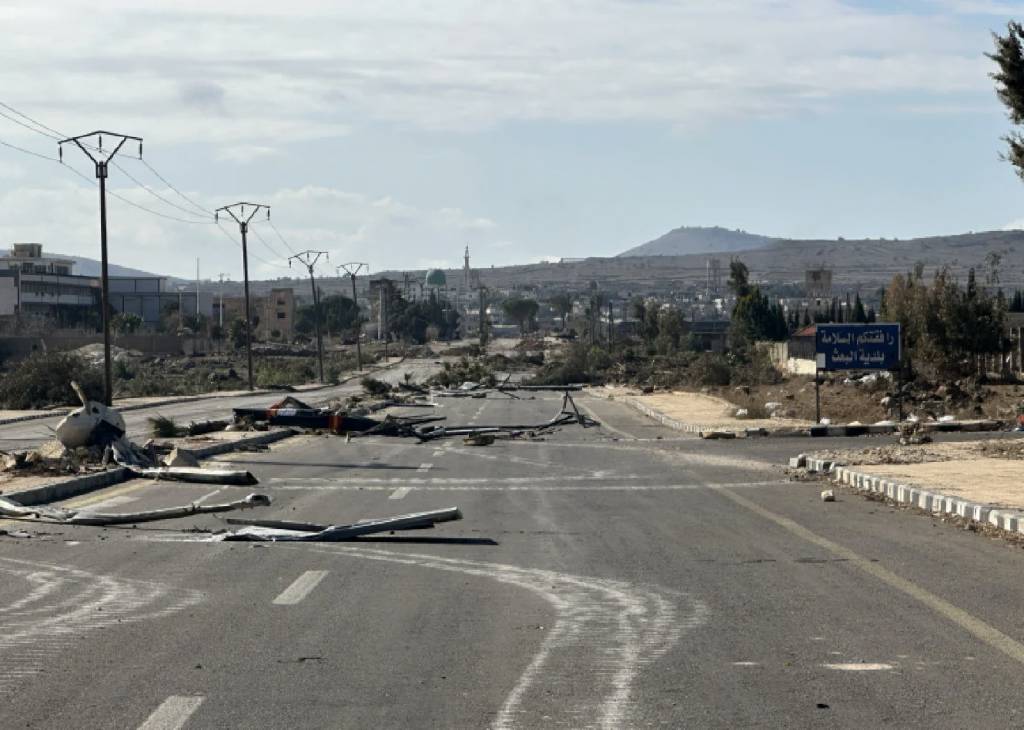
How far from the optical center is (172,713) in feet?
24.0

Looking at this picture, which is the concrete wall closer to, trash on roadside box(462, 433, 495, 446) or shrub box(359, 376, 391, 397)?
shrub box(359, 376, 391, 397)

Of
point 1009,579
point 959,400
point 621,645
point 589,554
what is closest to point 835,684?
point 621,645

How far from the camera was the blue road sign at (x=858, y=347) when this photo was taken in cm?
3941

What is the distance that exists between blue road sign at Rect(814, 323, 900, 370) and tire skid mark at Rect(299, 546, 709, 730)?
90.6ft

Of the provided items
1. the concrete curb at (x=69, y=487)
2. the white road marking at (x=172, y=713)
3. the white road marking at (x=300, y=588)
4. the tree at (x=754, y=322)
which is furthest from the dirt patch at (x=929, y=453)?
the tree at (x=754, y=322)

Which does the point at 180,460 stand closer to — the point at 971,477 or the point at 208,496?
the point at 208,496

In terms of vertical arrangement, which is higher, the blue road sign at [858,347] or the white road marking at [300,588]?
the blue road sign at [858,347]

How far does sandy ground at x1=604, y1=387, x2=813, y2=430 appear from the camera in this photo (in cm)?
4203

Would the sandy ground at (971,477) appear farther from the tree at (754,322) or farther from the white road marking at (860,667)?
the tree at (754,322)

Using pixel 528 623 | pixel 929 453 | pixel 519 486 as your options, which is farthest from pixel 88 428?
pixel 528 623

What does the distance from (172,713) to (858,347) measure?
34.2 meters

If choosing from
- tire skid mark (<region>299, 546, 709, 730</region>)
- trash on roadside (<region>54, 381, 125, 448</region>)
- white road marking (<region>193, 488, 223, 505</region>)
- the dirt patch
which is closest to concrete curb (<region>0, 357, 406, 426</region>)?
trash on roadside (<region>54, 381, 125, 448</region>)

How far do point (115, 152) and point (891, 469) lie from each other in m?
29.8

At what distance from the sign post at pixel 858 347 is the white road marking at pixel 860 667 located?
103ft
